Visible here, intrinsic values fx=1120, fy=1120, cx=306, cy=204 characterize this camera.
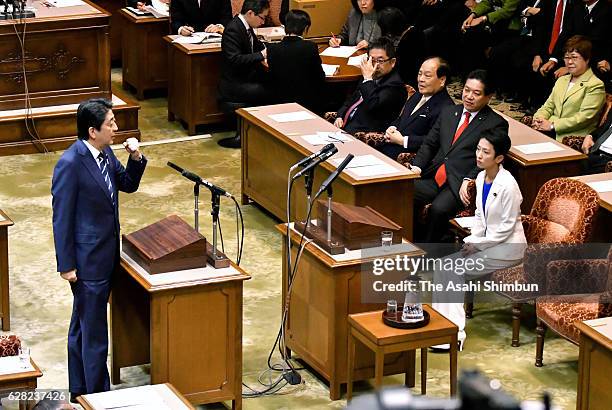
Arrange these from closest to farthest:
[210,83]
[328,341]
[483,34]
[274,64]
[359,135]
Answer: [328,341]
[359,135]
[274,64]
[210,83]
[483,34]

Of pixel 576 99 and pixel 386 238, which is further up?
pixel 576 99

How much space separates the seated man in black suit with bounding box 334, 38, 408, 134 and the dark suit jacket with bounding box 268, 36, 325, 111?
2.74 feet

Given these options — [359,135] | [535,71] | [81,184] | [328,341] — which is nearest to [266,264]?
[359,135]

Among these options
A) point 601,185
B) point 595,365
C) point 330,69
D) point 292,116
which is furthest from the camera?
point 330,69

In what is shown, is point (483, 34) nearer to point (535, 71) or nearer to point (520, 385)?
point (535, 71)

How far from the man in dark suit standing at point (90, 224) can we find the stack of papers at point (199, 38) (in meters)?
4.72

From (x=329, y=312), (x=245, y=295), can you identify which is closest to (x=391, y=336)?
(x=329, y=312)

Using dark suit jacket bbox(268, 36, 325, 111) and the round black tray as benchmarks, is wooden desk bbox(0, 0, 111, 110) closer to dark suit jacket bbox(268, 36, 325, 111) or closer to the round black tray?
dark suit jacket bbox(268, 36, 325, 111)

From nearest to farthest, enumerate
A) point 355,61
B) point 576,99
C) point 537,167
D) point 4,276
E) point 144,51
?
point 4,276
point 537,167
point 576,99
point 355,61
point 144,51

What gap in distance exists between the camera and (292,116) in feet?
25.8

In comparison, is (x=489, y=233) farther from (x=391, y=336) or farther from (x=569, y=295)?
(x=391, y=336)

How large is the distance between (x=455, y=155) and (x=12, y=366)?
128 inches

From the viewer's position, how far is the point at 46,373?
18.2 ft

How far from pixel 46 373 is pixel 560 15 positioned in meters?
5.96
